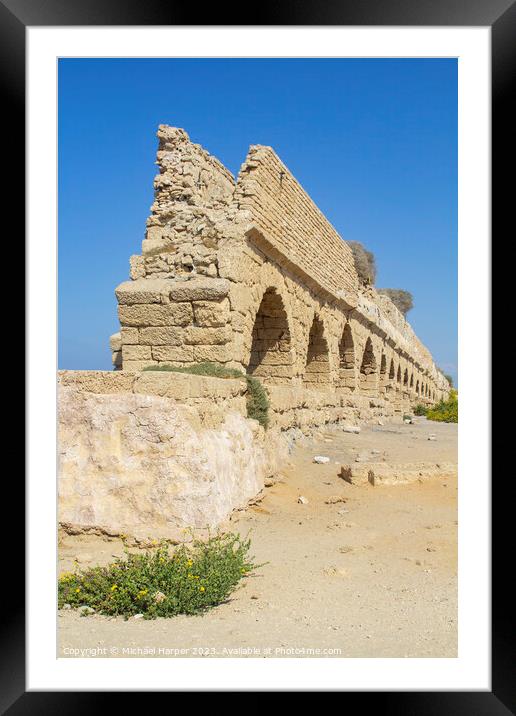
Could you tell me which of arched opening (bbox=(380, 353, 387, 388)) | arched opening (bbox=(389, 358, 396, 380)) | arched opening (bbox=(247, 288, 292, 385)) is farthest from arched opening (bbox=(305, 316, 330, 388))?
arched opening (bbox=(389, 358, 396, 380))

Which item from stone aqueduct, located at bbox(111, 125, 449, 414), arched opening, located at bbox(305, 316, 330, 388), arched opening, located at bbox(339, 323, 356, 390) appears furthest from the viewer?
arched opening, located at bbox(339, 323, 356, 390)

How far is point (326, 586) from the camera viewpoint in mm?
3881

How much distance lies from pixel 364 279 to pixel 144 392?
13316 millimetres

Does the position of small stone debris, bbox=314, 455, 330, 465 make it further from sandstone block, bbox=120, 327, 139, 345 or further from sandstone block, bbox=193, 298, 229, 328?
sandstone block, bbox=120, 327, 139, 345

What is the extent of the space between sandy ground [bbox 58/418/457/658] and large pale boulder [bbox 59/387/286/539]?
25 cm

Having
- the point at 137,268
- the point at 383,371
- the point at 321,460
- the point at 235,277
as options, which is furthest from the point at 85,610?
the point at 383,371

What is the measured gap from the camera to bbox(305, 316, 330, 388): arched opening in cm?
1208

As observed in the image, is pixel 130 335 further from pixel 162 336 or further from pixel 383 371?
pixel 383 371

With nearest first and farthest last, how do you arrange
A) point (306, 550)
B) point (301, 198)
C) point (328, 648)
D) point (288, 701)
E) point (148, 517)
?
point (288, 701)
point (328, 648)
point (148, 517)
point (306, 550)
point (301, 198)

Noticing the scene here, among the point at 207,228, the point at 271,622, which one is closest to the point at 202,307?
the point at 207,228
